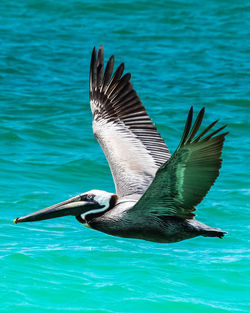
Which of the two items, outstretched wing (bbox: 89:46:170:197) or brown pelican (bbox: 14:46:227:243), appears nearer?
brown pelican (bbox: 14:46:227:243)

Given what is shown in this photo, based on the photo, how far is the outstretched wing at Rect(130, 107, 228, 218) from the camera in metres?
5.06

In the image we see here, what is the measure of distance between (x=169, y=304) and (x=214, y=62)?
11.2 meters

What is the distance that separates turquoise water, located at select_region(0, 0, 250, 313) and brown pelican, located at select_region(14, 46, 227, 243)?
224 cm

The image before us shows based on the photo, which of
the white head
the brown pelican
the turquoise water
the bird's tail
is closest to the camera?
the brown pelican

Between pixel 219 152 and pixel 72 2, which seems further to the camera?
pixel 72 2

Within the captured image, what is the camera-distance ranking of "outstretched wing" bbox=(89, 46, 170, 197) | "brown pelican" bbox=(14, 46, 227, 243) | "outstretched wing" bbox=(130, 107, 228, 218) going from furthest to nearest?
1. "outstretched wing" bbox=(89, 46, 170, 197)
2. "brown pelican" bbox=(14, 46, 227, 243)
3. "outstretched wing" bbox=(130, 107, 228, 218)

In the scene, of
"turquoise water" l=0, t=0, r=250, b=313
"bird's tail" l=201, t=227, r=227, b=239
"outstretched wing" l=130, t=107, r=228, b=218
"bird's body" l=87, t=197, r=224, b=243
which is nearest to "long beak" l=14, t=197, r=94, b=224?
"bird's body" l=87, t=197, r=224, b=243

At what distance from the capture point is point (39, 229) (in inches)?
392

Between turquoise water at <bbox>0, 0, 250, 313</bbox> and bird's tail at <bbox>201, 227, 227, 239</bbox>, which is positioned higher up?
turquoise water at <bbox>0, 0, 250, 313</bbox>

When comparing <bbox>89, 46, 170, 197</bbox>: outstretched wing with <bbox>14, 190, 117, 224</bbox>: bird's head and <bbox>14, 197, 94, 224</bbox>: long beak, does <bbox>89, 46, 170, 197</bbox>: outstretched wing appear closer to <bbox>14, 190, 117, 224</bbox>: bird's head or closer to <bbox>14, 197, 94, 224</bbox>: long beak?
<bbox>14, 190, 117, 224</bbox>: bird's head

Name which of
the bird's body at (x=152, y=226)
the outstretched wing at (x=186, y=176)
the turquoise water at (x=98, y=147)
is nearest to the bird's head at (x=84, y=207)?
the bird's body at (x=152, y=226)

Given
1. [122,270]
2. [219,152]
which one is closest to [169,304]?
[122,270]

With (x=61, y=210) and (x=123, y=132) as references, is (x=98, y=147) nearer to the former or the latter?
(x=123, y=132)

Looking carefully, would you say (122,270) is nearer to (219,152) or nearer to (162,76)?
(219,152)
